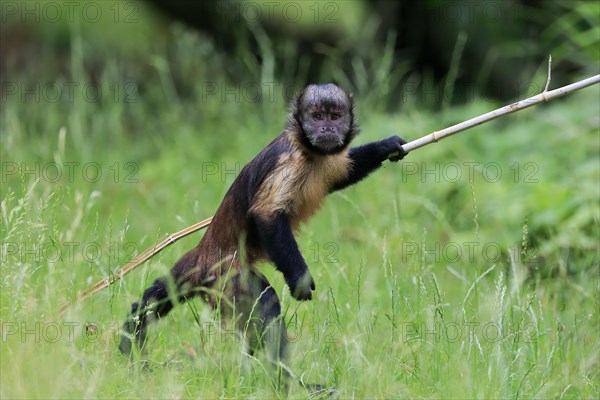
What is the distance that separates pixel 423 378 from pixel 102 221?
3592 mm

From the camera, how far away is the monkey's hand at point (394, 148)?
424cm

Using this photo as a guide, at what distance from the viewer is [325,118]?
418 centimetres

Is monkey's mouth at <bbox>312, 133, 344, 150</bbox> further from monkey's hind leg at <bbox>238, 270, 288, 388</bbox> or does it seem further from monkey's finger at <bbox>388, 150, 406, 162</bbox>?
monkey's hind leg at <bbox>238, 270, 288, 388</bbox>

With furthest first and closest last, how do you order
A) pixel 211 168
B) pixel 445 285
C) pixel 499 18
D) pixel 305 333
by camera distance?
pixel 499 18 → pixel 211 168 → pixel 445 285 → pixel 305 333

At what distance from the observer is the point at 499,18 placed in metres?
9.31

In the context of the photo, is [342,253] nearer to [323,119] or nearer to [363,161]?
[363,161]

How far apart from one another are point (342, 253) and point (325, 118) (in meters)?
2.05

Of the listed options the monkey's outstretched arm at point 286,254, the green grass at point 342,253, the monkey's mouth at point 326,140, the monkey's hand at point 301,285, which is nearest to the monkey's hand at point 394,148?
the monkey's mouth at point 326,140

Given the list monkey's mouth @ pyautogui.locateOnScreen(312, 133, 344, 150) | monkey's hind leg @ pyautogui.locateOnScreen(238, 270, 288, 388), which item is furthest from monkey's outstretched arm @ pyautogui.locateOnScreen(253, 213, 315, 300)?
monkey's mouth @ pyautogui.locateOnScreen(312, 133, 344, 150)

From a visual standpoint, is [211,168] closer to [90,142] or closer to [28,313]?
[90,142]

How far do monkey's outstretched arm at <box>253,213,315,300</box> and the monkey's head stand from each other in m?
0.43

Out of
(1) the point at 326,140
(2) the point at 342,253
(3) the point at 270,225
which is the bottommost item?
(2) the point at 342,253

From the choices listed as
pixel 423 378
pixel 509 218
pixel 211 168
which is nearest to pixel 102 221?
pixel 211 168

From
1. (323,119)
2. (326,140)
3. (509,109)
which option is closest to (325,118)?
(323,119)
